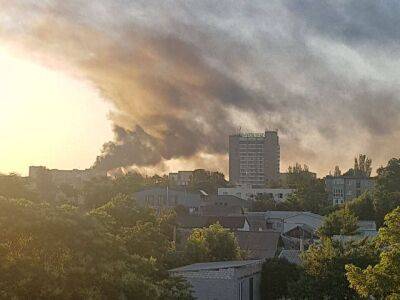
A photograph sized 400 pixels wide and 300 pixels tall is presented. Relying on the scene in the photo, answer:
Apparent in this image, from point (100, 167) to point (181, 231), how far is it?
3698 inches

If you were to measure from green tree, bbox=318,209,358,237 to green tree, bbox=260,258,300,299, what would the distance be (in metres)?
23.9

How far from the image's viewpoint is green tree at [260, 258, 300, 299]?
37719mm

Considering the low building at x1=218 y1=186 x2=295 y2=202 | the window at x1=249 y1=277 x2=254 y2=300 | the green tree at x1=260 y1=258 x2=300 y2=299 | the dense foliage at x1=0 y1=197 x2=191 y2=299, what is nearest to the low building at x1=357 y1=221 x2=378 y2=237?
the green tree at x1=260 y1=258 x2=300 y2=299

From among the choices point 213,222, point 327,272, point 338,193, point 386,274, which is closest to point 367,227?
point 213,222

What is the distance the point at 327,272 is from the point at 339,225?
3040 centimetres

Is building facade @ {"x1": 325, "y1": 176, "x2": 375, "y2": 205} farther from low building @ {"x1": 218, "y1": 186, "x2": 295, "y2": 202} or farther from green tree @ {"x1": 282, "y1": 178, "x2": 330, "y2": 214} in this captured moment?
green tree @ {"x1": 282, "y1": 178, "x2": 330, "y2": 214}

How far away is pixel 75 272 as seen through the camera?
14.4 meters

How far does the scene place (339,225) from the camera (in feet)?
207

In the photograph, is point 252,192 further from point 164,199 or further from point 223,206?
point 164,199

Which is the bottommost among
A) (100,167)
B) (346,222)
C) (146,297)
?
(146,297)

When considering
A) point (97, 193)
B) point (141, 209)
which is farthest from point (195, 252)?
point (97, 193)

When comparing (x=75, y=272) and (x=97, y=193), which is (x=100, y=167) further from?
(x=75, y=272)

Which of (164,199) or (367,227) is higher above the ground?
(164,199)

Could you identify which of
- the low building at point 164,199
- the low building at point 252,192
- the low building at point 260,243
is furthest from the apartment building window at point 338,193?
the low building at point 260,243
